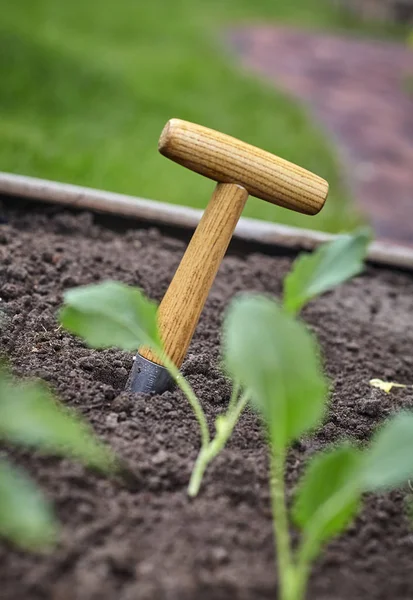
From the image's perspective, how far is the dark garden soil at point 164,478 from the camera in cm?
76

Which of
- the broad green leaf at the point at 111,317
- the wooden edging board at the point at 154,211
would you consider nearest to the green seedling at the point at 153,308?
the broad green leaf at the point at 111,317

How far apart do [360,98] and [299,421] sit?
5.18 m

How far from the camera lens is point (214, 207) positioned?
1.17m

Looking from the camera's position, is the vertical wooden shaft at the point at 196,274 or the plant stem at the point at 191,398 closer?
the plant stem at the point at 191,398

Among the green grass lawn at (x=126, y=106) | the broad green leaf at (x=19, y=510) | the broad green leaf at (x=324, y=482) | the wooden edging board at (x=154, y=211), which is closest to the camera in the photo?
the broad green leaf at (x=19, y=510)

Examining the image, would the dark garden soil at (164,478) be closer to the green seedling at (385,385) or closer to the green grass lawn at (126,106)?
the green seedling at (385,385)

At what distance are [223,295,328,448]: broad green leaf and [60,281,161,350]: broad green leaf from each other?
8.1 inches

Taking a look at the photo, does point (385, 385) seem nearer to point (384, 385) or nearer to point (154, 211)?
point (384, 385)

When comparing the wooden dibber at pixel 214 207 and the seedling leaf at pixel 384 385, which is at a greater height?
the wooden dibber at pixel 214 207

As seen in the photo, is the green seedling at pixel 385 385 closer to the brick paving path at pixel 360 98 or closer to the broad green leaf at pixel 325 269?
the broad green leaf at pixel 325 269

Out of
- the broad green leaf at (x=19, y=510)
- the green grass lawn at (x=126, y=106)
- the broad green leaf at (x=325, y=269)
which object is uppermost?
the green grass lawn at (x=126, y=106)

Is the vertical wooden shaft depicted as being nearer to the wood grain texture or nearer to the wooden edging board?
the wood grain texture

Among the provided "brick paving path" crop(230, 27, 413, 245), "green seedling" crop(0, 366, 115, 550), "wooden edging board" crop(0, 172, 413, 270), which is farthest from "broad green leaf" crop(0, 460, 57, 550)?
"brick paving path" crop(230, 27, 413, 245)

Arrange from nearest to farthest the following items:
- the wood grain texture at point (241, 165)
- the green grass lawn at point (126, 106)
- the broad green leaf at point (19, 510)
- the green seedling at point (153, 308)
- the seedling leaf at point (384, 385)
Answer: the broad green leaf at point (19, 510) < the green seedling at point (153, 308) < the wood grain texture at point (241, 165) < the seedling leaf at point (384, 385) < the green grass lawn at point (126, 106)
